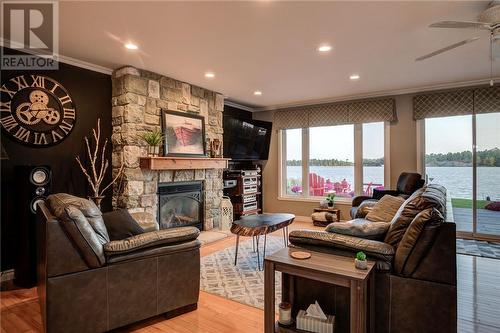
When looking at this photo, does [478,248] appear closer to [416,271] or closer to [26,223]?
[416,271]

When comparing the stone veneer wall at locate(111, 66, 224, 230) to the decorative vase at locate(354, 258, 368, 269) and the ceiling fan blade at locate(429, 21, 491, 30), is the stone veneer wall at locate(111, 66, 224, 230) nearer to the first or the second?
the decorative vase at locate(354, 258, 368, 269)

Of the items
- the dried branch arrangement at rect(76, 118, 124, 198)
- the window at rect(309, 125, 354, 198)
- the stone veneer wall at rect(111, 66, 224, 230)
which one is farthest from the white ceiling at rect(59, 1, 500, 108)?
the window at rect(309, 125, 354, 198)

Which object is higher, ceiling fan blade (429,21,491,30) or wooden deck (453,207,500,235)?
ceiling fan blade (429,21,491,30)

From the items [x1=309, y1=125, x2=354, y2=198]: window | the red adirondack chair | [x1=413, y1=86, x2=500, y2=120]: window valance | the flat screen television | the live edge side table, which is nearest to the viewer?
the live edge side table

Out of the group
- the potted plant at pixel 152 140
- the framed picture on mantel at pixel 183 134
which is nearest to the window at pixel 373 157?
the framed picture on mantel at pixel 183 134

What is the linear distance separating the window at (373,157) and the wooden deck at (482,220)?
1320 mm

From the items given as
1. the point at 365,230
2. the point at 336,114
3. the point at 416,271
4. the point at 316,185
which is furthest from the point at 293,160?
the point at 416,271

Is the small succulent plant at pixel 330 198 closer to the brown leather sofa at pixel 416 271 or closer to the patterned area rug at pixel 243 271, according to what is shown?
the patterned area rug at pixel 243 271

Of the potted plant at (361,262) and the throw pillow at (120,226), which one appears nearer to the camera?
the potted plant at (361,262)

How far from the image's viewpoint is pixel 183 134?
14.7 feet

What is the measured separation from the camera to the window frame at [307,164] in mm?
5258

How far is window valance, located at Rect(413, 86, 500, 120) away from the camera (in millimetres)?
4383

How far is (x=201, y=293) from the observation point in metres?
2.74

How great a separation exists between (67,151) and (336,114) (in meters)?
4.70
